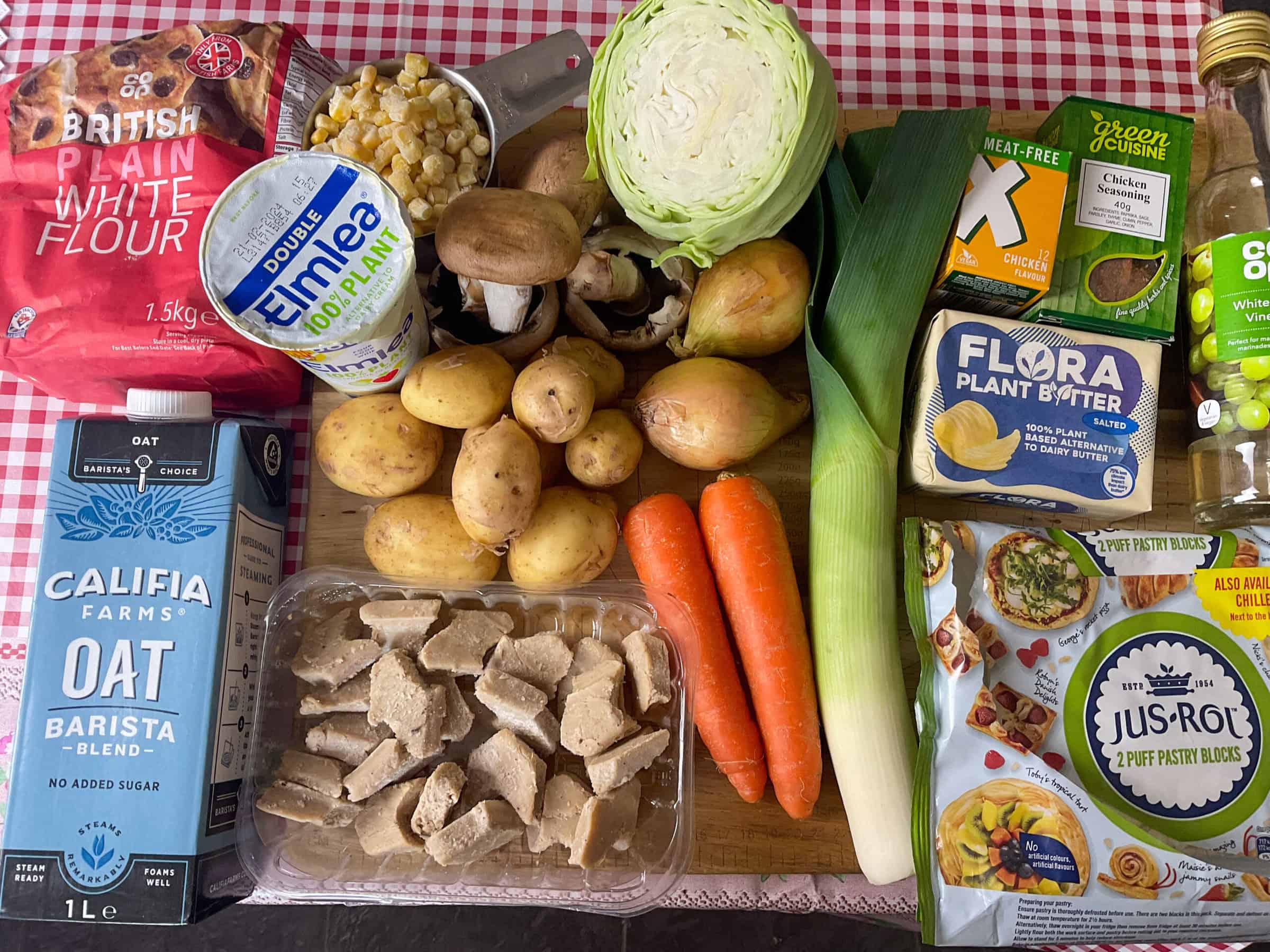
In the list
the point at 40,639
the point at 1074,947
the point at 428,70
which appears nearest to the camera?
the point at 40,639

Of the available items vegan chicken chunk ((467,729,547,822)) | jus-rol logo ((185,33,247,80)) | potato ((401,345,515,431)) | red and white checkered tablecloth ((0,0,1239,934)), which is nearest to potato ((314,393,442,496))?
potato ((401,345,515,431))

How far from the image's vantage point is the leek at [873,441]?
3.41 ft

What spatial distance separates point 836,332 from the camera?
1082mm

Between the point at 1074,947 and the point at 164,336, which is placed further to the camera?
the point at 1074,947

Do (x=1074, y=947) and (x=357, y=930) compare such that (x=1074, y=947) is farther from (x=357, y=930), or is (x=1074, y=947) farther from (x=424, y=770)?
(x=357, y=930)

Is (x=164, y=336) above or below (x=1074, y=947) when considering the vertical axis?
above

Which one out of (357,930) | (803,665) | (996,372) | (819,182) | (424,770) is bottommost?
(357,930)

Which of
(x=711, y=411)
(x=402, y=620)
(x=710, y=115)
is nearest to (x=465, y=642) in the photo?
(x=402, y=620)

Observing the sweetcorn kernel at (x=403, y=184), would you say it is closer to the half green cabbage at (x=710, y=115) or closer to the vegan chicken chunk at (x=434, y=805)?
the half green cabbage at (x=710, y=115)

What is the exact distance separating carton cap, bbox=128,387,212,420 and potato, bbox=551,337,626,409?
0.45m

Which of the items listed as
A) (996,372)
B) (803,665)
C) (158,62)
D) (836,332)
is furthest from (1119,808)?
(158,62)

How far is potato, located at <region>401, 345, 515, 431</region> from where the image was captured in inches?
39.2

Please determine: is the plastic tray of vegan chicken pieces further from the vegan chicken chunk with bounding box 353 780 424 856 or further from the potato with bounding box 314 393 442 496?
the potato with bounding box 314 393 442 496

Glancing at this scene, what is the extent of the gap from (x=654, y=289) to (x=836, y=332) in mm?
260
